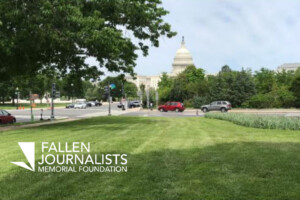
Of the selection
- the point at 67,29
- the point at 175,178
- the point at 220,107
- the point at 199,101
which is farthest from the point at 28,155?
the point at 199,101

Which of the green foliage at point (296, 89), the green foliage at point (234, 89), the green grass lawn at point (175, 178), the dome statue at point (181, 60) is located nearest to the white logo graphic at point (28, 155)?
the green grass lawn at point (175, 178)

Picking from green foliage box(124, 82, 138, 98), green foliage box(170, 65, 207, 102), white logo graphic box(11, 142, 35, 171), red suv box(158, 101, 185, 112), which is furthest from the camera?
green foliage box(124, 82, 138, 98)

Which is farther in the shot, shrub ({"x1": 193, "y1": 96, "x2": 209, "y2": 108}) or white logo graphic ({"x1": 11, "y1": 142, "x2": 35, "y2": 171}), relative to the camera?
shrub ({"x1": 193, "y1": 96, "x2": 209, "y2": 108})

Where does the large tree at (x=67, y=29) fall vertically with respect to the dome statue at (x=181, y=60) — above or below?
below

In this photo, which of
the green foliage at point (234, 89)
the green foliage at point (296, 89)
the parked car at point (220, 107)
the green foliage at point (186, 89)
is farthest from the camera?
the green foliage at point (186, 89)

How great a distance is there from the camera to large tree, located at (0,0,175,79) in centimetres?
1711

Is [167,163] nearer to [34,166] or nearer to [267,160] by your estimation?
[267,160]

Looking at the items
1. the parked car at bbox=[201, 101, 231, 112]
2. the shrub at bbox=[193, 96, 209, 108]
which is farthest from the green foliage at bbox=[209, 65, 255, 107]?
the parked car at bbox=[201, 101, 231, 112]

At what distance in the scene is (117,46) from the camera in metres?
18.5

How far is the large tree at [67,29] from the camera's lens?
17.1m

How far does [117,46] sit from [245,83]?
45.0 metres

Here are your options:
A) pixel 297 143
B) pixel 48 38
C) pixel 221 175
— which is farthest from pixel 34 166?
pixel 48 38

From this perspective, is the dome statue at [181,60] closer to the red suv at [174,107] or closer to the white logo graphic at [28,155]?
the red suv at [174,107]

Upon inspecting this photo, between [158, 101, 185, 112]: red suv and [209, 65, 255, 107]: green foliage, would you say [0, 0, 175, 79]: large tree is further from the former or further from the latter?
[209, 65, 255, 107]: green foliage
